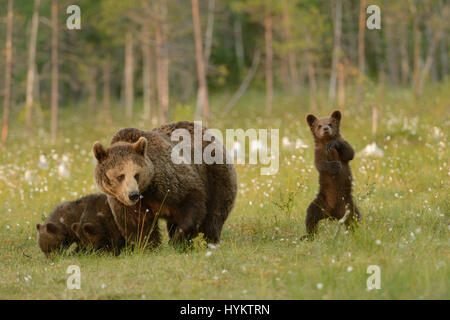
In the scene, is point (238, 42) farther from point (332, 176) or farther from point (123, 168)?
point (123, 168)

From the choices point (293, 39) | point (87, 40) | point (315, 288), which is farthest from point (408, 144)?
point (87, 40)

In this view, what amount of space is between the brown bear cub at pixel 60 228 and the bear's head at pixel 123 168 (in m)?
1.35

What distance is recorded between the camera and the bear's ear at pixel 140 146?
7.27 m

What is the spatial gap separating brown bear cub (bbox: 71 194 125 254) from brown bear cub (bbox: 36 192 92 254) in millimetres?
229

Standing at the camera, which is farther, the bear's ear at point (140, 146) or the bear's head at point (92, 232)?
the bear's head at point (92, 232)

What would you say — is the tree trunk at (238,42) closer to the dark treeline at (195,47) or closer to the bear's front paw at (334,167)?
the dark treeline at (195,47)

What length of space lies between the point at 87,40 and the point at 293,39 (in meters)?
17.0

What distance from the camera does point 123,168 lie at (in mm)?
7121

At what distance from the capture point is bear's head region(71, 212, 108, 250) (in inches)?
319

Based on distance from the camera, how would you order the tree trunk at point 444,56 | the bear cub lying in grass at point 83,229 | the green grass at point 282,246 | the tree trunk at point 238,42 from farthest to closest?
the tree trunk at point 238,42 < the tree trunk at point 444,56 < the bear cub lying in grass at point 83,229 < the green grass at point 282,246

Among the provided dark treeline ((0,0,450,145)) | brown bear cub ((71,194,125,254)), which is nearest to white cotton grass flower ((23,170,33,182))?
brown bear cub ((71,194,125,254))

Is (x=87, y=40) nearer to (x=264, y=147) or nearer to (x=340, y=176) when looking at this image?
(x=264, y=147)

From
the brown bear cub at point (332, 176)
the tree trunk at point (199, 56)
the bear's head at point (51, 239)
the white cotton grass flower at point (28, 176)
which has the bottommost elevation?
A: the bear's head at point (51, 239)

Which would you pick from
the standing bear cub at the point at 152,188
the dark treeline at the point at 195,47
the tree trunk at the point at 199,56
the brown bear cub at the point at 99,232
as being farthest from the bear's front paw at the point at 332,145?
the tree trunk at the point at 199,56
